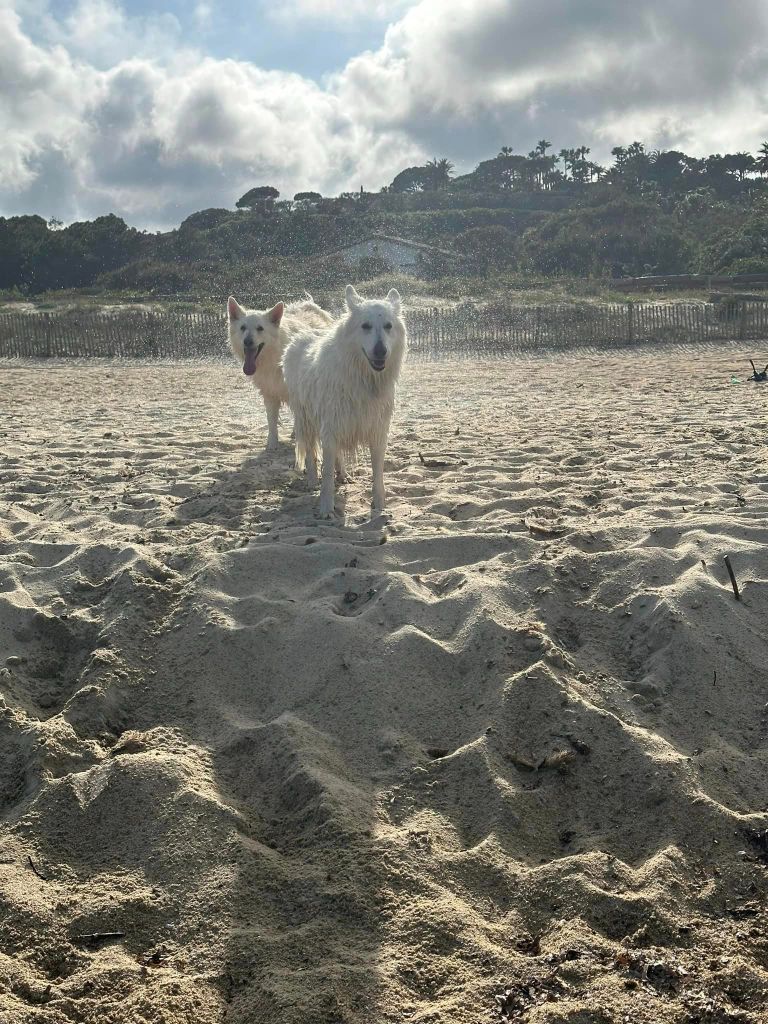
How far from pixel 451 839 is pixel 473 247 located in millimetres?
52810

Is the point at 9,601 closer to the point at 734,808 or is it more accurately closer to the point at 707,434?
the point at 734,808

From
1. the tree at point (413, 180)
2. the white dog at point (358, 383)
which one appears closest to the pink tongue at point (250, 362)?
the white dog at point (358, 383)

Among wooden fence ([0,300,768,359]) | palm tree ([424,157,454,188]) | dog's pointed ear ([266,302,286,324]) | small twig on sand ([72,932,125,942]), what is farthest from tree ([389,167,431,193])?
small twig on sand ([72,932,125,942])

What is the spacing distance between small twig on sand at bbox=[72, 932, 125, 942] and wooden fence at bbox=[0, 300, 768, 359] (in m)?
19.6

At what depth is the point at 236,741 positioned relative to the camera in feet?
10.6

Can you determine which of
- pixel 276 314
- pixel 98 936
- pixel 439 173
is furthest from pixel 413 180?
pixel 98 936

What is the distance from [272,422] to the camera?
28.1 ft

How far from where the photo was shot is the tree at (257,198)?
63631 millimetres

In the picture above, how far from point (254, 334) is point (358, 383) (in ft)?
10.1

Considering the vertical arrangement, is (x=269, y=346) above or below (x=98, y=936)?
above

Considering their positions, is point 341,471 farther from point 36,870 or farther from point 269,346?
point 36,870

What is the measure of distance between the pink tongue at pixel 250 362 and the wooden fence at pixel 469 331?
13.0 metres

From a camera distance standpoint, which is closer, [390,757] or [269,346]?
[390,757]

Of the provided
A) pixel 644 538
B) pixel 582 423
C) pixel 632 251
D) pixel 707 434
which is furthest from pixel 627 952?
pixel 632 251
